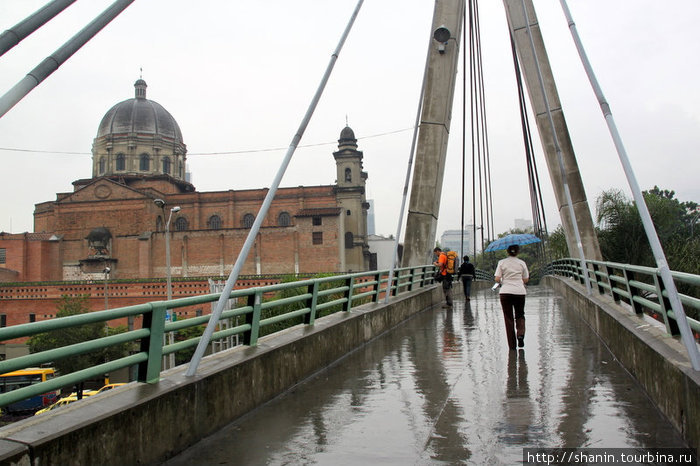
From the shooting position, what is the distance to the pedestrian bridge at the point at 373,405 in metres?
4.08

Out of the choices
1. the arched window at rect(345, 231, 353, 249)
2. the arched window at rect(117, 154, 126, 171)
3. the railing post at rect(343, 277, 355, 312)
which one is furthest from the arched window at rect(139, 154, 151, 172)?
the railing post at rect(343, 277, 355, 312)

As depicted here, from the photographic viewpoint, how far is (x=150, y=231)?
70.9 meters

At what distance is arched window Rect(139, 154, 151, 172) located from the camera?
80562mm

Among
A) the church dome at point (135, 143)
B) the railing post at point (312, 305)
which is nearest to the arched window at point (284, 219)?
the church dome at point (135, 143)

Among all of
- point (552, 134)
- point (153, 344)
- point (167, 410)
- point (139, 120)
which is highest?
point (139, 120)

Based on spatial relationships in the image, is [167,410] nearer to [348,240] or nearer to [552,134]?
[552,134]

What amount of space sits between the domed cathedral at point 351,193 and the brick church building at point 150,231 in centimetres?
12

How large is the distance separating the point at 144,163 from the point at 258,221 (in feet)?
262

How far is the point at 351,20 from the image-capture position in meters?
7.76

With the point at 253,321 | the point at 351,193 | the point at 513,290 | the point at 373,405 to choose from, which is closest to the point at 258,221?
the point at 253,321

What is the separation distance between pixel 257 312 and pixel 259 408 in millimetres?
1044

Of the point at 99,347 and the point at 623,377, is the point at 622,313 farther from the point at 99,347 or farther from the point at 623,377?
the point at 99,347

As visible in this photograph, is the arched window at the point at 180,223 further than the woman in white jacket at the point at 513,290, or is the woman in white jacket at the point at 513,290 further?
the arched window at the point at 180,223

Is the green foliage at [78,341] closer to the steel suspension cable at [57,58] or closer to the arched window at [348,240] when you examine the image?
the steel suspension cable at [57,58]
